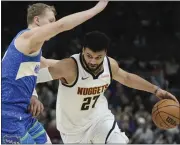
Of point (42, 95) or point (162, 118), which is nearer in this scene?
point (162, 118)

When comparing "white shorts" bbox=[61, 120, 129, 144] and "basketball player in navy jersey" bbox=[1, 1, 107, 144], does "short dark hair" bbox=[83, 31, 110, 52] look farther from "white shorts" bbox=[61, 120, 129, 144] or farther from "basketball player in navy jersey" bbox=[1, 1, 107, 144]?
"white shorts" bbox=[61, 120, 129, 144]

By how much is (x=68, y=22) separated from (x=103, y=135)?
1.67 metres

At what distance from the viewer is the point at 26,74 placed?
15.8 ft

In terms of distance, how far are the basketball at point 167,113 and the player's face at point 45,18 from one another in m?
1.69

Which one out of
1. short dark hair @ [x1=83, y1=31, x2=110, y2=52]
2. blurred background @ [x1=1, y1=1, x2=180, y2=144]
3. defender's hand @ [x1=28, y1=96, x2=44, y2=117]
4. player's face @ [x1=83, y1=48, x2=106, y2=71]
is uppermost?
short dark hair @ [x1=83, y1=31, x2=110, y2=52]

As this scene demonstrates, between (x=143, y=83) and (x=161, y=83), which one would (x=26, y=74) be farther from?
(x=161, y=83)

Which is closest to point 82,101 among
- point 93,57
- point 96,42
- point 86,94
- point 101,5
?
point 86,94

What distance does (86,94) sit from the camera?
5.65 m

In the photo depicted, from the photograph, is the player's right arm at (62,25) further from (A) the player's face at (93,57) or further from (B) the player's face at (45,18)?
(A) the player's face at (93,57)

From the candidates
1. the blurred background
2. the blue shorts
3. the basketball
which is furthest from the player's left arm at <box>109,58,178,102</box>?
the blurred background

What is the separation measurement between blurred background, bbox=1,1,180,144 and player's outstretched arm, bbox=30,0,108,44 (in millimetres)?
7764

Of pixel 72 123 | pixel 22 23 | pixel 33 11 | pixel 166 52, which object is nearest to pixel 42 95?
pixel 22 23

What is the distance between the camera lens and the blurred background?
1287 centimetres

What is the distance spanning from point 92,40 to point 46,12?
0.61 meters
